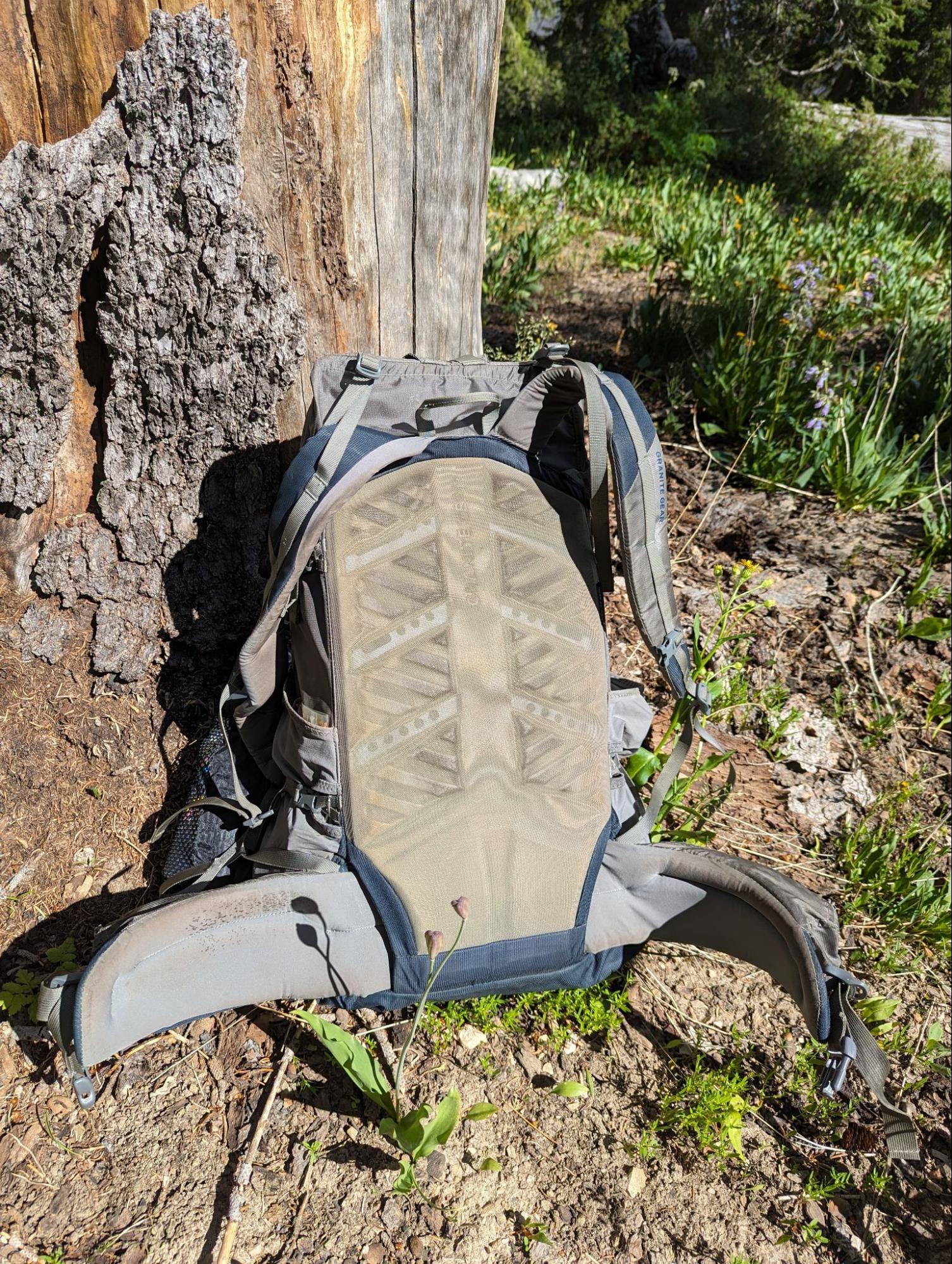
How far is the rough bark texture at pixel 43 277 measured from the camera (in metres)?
1.73

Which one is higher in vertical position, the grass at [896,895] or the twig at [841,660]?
the twig at [841,660]

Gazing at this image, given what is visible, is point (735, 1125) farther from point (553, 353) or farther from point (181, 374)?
point (181, 374)

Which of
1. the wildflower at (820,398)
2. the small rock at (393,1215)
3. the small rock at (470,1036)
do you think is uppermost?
the wildflower at (820,398)

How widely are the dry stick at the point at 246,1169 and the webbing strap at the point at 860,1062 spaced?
1147mm

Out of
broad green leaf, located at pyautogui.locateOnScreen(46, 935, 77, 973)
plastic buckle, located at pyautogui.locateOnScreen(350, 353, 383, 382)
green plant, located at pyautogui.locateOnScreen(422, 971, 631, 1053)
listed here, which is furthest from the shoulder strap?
broad green leaf, located at pyautogui.locateOnScreen(46, 935, 77, 973)

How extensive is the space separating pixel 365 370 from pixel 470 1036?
1575 mm

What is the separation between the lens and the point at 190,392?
205 centimetres

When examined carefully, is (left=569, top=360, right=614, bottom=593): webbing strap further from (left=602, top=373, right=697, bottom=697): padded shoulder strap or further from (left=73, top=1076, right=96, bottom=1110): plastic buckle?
(left=73, top=1076, right=96, bottom=1110): plastic buckle

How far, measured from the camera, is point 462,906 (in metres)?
1.59

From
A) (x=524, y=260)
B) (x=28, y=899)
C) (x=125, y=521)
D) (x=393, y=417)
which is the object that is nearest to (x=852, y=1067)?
(x=393, y=417)

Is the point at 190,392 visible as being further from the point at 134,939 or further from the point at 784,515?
the point at 784,515

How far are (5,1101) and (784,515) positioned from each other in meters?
3.16

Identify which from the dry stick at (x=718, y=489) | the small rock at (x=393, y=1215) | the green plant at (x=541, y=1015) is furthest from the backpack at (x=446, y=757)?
the dry stick at (x=718, y=489)

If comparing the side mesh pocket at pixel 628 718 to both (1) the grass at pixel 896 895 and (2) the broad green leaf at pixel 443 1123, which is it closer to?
(1) the grass at pixel 896 895
